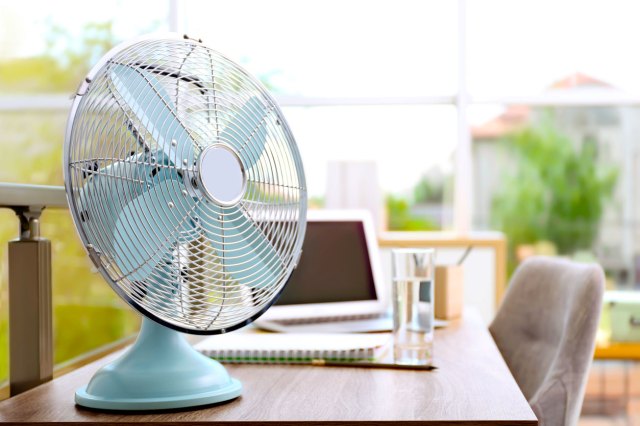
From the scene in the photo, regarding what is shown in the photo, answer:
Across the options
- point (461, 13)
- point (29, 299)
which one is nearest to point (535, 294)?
point (29, 299)

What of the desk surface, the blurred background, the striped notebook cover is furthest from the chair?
the blurred background

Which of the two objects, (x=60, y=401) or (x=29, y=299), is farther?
(x=29, y=299)

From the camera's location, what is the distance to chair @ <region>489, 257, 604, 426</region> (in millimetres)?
1631

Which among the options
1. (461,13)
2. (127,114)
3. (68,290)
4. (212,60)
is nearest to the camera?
(127,114)

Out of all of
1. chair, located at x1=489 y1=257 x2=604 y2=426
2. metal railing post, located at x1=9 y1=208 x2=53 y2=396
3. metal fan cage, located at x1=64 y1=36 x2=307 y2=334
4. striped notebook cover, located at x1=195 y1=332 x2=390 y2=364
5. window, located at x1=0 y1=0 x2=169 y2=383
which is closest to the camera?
metal fan cage, located at x1=64 y1=36 x2=307 y2=334

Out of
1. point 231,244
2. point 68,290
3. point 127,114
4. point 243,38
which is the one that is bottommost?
point 68,290

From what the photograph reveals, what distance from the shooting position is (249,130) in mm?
1212

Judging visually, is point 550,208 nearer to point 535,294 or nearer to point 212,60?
point 535,294

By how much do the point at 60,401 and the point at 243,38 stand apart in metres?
2.98

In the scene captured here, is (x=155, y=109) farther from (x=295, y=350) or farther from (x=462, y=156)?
(x=462, y=156)

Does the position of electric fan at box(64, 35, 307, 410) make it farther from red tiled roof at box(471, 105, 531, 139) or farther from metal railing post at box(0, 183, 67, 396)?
red tiled roof at box(471, 105, 531, 139)

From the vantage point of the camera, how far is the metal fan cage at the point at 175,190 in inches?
39.3

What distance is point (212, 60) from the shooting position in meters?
1.15

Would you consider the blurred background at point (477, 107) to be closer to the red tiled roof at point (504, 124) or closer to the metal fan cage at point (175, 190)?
the red tiled roof at point (504, 124)
